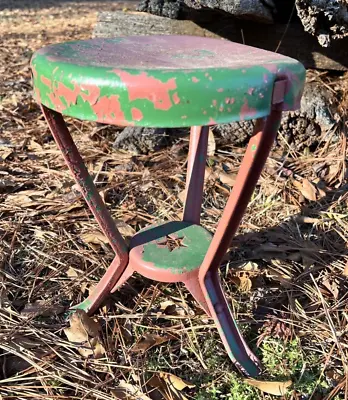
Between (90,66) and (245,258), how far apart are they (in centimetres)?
87

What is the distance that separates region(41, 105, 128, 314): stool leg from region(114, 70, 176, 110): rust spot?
0.97 feet

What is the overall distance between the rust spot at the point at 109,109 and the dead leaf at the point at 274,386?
692 millimetres

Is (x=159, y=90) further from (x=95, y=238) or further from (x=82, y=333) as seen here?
(x=95, y=238)

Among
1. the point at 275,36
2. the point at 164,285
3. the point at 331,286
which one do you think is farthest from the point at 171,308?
the point at 275,36

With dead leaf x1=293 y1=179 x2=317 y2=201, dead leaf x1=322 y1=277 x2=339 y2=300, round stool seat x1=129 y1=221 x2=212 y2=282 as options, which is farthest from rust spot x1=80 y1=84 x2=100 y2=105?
dead leaf x1=293 y1=179 x2=317 y2=201

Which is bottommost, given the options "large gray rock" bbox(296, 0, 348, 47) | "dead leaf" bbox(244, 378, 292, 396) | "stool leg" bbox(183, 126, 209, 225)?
"dead leaf" bbox(244, 378, 292, 396)

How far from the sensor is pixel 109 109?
86cm

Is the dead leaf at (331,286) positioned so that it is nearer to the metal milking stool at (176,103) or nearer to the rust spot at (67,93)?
the metal milking stool at (176,103)

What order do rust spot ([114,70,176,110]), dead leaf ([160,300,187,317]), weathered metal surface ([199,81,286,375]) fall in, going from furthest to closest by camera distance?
dead leaf ([160,300,187,317]) → weathered metal surface ([199,81,286,375]) → rust spot ([114,70,176,110])

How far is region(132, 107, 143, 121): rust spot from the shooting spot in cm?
85

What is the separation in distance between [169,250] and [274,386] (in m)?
0.42

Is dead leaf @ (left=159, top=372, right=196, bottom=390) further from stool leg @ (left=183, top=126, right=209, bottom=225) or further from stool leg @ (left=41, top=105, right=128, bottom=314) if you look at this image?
stool leg @ (left=183, top=126, right=209, bottom=225)

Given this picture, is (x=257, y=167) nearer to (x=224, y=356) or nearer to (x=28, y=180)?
(x=224, y=356)

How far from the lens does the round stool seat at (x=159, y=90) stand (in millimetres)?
833
